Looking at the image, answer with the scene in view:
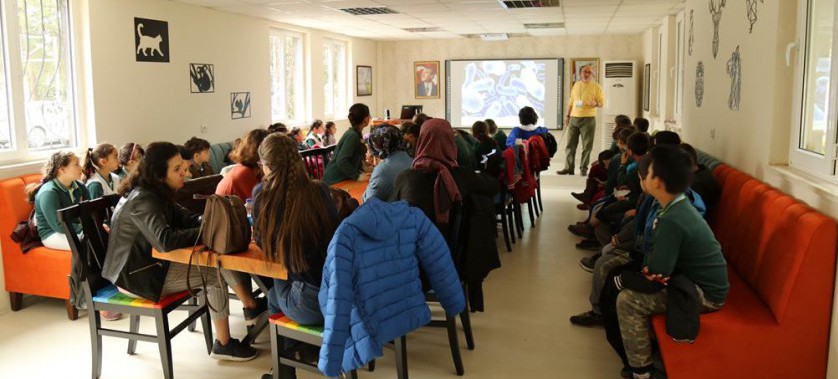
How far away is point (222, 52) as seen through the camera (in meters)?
8.17

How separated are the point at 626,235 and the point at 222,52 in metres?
5.81

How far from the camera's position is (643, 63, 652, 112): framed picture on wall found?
11188 mm

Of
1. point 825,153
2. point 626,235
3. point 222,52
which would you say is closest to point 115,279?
point 626,235

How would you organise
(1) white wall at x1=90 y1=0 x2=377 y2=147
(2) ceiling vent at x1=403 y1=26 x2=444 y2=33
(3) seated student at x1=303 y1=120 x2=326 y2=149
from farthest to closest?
(2) ceiling vent at x1=403 y1=26 x2=444 y2=33 → (3) seated student at x1=303 y1=120 x2=326 y2=149 → (1) white wall at x1=90 y1=0 x2=377 y2=147

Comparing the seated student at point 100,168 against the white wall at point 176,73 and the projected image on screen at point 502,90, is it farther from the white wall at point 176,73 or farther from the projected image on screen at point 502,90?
Result: the projected image on screen at point 502,90

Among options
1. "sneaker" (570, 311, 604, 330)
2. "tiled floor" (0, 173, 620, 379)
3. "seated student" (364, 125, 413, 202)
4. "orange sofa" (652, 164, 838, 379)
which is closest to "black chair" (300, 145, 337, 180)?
"tiled floor" (0, 173, 620, 379)

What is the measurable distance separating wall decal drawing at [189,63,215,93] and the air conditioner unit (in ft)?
24.1

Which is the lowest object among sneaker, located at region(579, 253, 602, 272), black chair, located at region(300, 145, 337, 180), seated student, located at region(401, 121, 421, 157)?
sneaker, located at region(579, 253, 602, 272)

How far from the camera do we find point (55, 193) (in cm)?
432

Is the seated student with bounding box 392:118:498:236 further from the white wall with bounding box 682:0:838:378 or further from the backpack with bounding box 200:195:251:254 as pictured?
the white wall with bounding box 682:0:838:378

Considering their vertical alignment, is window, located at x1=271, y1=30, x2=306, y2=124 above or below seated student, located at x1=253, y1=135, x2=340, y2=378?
above

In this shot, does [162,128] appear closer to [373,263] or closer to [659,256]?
[373,263]

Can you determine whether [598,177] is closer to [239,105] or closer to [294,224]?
[239,105]

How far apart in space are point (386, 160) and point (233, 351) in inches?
54.3
